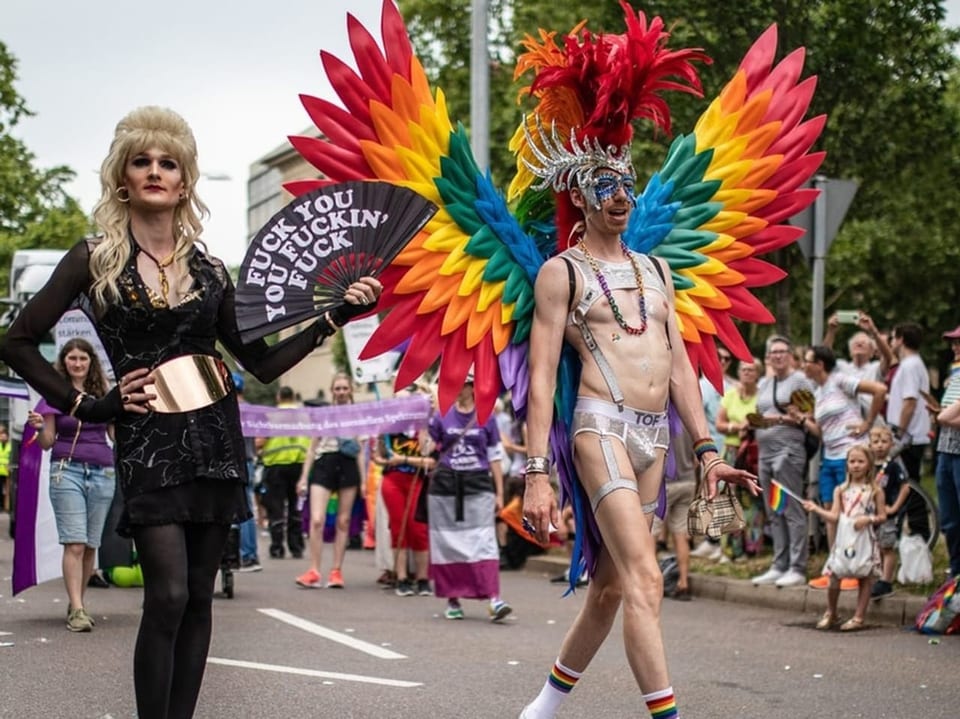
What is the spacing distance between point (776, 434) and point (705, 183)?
6677 millimetres

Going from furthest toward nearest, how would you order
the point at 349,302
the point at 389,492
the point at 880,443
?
the point at 389,492 → the point at 880,443 → the point at 349,302

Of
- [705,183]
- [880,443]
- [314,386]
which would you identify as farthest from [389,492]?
[314,386]

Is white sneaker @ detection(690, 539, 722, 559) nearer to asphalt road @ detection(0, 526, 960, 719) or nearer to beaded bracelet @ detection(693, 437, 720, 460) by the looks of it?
asphalt road @ detection(0, 526, 960, 719)

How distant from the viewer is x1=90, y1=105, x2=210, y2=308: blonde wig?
190 inches

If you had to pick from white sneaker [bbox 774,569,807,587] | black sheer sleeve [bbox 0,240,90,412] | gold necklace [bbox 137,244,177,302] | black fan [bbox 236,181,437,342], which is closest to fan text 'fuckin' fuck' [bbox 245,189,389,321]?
black fan [bbox 236,181,437,342]

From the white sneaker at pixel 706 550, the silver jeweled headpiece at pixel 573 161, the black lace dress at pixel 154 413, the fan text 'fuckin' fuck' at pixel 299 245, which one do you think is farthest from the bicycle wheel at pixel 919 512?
the black lace dress at pixel 154 413

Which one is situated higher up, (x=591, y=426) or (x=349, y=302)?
(x=349, y=302)

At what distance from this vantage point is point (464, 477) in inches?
476

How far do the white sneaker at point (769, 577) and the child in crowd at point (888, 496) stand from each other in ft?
3.38

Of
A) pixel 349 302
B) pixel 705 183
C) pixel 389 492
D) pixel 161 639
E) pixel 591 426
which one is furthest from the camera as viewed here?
pixel 389 492

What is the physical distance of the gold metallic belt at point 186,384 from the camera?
15.8ft

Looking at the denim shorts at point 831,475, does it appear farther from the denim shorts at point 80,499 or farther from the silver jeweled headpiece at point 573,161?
the silver jeweled headpiece at point 573,161

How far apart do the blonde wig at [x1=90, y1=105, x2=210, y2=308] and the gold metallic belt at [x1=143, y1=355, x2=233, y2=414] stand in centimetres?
27

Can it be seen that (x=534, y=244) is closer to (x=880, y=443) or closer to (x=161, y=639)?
(x=161, y=639)
